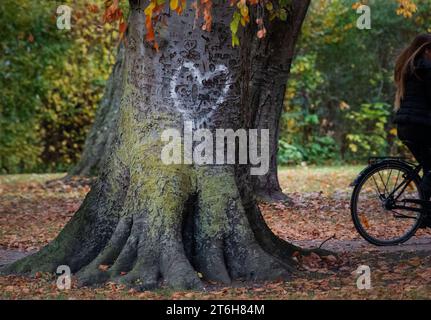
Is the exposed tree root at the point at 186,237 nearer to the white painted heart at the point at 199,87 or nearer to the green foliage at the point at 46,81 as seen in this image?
the white painted heart at the point at 199,87

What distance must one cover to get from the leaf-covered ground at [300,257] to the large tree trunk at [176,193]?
28 cm

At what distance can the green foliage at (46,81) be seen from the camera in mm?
22875

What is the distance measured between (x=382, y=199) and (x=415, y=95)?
1.15m

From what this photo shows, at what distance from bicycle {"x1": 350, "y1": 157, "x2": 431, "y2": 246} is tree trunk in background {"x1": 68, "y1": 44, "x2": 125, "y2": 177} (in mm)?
10114

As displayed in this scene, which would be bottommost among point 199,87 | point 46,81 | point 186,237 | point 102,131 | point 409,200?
point 186,237

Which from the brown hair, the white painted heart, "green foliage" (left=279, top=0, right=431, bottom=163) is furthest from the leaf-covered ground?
"green foliage" (left=279, top=0, right=431, bottom=163)

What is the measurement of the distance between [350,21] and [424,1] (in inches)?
87.8

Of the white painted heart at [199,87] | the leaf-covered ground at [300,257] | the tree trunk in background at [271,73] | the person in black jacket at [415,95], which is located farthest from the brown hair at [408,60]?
the tree trunk in background at [271,73]

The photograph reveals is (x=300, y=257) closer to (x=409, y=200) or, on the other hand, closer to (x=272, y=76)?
(x=409, y=200)

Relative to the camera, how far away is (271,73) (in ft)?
41.0

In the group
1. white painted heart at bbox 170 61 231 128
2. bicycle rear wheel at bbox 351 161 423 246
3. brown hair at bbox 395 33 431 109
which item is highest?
brown hair at bbox 395 33 431 109

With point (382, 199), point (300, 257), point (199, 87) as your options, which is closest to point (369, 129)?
point (382, 199)

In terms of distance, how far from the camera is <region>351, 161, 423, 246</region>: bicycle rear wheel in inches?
340

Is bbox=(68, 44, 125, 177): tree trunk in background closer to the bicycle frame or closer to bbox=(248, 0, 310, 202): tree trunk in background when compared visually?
bbox=(248, 0, 310, 202): tree trunk in background
